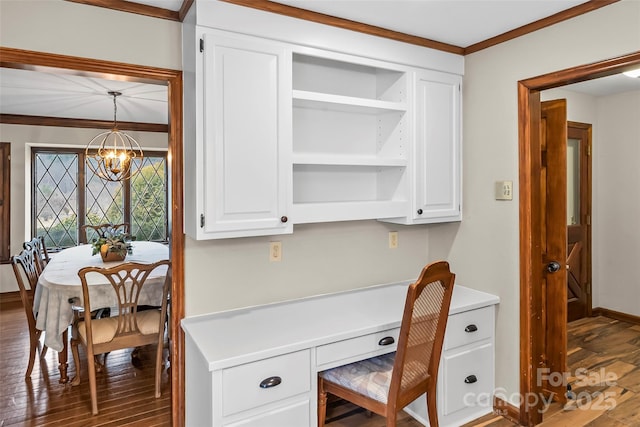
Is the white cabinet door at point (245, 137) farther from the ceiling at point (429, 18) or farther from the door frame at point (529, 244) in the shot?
the door frame at point (529, 244)

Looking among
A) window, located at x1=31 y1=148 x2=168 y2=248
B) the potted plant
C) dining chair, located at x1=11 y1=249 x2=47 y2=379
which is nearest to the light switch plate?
the potted plant

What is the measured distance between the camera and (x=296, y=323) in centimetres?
208

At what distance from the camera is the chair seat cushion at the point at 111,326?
9.12ft

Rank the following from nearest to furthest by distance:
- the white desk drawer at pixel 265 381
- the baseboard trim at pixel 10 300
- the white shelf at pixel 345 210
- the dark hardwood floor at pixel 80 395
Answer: the white desk drawer at pixel 265 381, the white shelf at pixel 345 210, the dark hardwood floor at pixel 80 395, the baseboard trim at pixel 10 300

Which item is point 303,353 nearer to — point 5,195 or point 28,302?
point 28,302

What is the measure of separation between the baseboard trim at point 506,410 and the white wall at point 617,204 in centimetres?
271

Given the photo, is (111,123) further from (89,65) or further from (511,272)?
(511,272)

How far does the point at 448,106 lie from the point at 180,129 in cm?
167

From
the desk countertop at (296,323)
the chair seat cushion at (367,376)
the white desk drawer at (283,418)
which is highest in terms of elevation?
the desk countertop at (296,323)

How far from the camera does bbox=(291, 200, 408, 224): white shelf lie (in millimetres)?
2193

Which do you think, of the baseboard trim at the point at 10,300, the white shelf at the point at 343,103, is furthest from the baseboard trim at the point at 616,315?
the baseboard trim at the point at 10,300

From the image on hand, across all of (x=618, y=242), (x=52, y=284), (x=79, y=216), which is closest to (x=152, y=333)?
(x=52, y=284)

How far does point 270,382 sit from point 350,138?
1.56 meters

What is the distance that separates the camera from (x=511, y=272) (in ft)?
8.21
